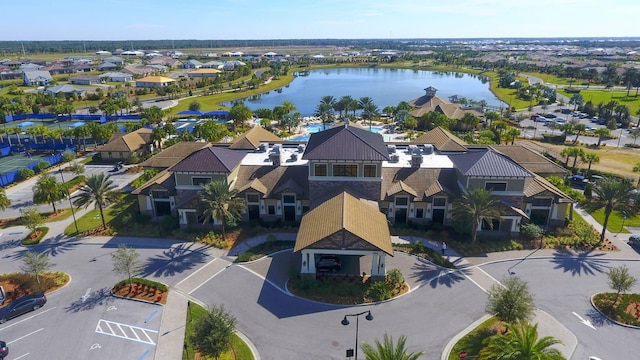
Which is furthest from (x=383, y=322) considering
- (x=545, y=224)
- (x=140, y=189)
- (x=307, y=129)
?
(x=307, y=129)

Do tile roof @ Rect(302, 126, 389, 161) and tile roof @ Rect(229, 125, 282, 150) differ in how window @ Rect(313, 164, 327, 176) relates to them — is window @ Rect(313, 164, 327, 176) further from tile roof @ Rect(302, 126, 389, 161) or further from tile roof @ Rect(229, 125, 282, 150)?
tile roof @ Rect(229, 125, 282, 150)

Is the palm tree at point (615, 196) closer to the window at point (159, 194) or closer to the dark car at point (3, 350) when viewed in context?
the window at point (159, 194)

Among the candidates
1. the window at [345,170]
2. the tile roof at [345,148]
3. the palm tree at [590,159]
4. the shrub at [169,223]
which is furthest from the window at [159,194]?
the palm tree at [590,159]

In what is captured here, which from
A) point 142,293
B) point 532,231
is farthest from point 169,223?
point 532,231

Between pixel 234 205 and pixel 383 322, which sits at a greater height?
pixel 234 205

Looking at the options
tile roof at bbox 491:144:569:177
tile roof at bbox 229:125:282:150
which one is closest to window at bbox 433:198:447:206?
tile roof at bbox 491:144:569:177

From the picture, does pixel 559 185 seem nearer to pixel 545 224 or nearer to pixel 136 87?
pixel 545 224
